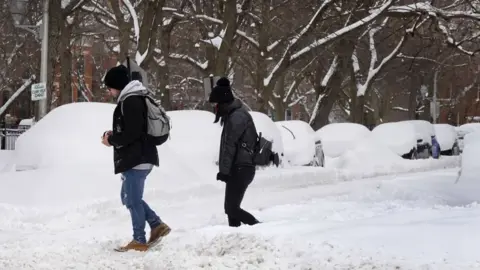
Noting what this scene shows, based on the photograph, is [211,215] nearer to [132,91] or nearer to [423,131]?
[132,91]

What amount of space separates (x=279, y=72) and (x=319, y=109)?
19.3 ft

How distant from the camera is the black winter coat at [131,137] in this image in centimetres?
622

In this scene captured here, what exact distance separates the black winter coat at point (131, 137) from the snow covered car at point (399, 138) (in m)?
16.1

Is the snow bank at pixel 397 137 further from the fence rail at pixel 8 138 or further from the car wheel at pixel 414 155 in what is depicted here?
the fence rail at pixel 8 138

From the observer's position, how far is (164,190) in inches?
449

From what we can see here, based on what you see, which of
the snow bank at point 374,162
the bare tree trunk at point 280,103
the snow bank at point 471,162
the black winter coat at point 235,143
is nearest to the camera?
the black winter coat at point 235,143

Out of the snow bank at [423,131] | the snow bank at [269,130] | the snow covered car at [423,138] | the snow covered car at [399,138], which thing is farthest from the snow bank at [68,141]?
the snow bank at [423,131]

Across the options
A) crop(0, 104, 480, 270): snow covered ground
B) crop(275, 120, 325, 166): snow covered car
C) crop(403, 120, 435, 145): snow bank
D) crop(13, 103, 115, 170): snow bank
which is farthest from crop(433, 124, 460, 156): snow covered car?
crop(13, 103, 115, 170): snow bank

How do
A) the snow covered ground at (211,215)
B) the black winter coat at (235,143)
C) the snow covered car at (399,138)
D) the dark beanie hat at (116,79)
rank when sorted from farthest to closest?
1. the snow covered car at (399,138)
2. the black winter coat at (235,143)
3. the dark beanie hat at (116,79)
4. the snow covered ground at (211,215)

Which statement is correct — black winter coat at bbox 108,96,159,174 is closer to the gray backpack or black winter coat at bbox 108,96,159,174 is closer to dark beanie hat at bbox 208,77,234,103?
the gray backpack

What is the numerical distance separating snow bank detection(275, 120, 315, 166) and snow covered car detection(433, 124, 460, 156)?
10027 millimetres

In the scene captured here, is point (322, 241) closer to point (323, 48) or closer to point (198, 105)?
point (323, 48)

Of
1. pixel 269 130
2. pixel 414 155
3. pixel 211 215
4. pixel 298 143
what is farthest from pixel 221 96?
pixel 414 155

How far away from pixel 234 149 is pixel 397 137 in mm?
16409
